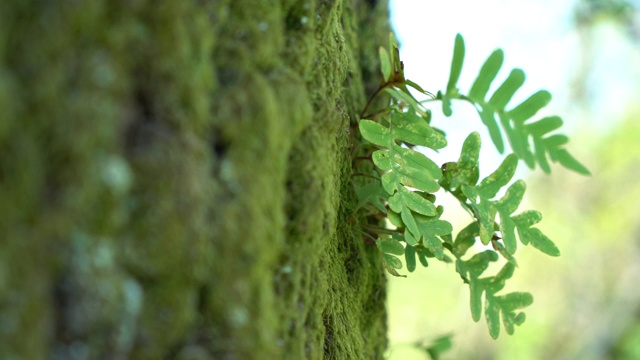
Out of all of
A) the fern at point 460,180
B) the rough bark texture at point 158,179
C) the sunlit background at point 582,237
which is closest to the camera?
the rough bark texture at point 158,179

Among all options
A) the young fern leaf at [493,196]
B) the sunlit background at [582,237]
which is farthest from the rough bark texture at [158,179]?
the sunlit background at [582,237]

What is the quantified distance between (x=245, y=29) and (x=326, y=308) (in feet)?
1.64

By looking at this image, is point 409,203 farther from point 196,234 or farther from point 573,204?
point 573,204

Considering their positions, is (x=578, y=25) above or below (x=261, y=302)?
above

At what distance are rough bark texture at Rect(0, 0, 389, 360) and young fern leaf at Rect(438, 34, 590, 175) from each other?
1.40ft

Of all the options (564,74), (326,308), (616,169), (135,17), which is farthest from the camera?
(564,74)

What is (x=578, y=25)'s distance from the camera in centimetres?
1145

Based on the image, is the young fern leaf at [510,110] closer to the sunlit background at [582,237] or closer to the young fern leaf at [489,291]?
the young fern leaf at [489,291]

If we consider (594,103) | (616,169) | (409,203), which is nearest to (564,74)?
(594,103)

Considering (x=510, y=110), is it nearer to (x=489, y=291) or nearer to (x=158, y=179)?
(x=489, y=291)

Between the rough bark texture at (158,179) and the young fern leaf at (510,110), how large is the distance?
16.8 inches

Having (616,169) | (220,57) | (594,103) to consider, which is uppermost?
(594,103)

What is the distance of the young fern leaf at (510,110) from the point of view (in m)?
1.14

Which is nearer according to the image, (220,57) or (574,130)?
(220,57)
